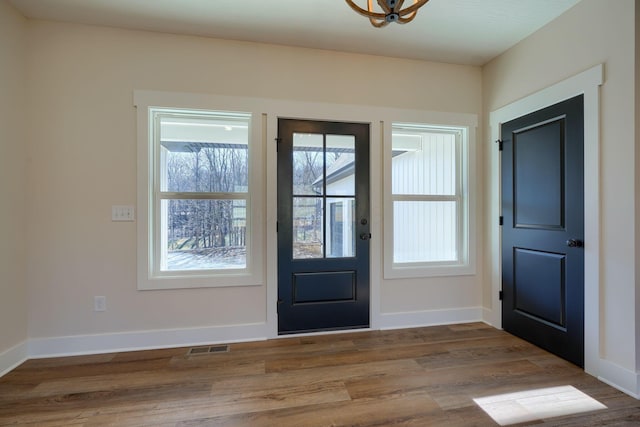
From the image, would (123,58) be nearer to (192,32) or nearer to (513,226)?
(192,32)

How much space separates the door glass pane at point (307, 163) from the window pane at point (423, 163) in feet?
2.62

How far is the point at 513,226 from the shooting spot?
109 inches

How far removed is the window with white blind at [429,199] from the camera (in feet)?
10.1

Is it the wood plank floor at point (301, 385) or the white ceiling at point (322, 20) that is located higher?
the white ceiling at point (322, 20)

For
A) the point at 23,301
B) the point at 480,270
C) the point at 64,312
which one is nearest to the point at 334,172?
the point at 480,270

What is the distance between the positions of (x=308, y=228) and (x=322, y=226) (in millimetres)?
139

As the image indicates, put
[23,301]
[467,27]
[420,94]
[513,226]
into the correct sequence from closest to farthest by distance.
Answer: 1. [23,301]
2. [467,27]
3. [513,226]
4. [420,94]

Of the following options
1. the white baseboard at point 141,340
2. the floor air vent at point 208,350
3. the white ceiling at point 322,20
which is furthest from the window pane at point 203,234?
the white ceiling at point 322,20

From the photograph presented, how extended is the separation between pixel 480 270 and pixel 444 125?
160 centimetres

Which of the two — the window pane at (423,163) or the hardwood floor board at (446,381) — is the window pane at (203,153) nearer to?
the window pane at (423,163)

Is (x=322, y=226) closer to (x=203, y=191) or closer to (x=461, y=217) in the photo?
(x=203, y=191)

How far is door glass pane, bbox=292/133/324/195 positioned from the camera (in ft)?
9.21

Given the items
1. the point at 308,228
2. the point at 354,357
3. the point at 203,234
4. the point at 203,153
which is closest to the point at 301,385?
the point at 354,357

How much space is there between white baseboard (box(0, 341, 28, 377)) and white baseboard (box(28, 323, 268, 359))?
48 mm
